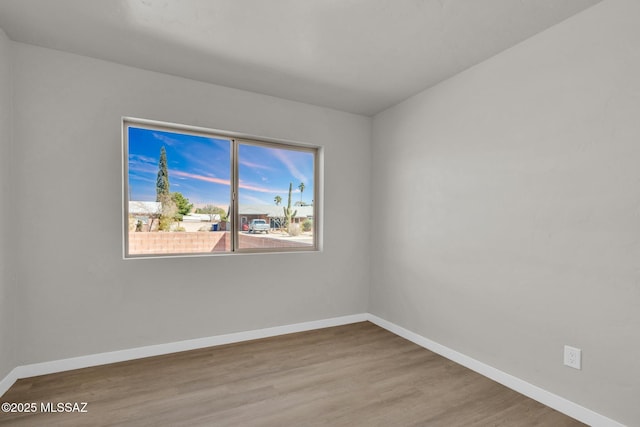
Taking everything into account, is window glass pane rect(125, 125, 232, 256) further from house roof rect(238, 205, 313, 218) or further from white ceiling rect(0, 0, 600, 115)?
white ceiling rect(0, 0, 600, 115)

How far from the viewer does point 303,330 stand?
3.58 meters

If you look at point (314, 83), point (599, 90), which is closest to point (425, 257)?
point (599, 90)

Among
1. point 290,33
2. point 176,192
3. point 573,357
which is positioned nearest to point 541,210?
point 573,357

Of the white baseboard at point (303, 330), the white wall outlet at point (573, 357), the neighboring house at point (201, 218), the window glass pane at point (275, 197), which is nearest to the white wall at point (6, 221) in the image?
the white baseboard at point (303, 330)

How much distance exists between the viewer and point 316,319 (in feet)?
12.1

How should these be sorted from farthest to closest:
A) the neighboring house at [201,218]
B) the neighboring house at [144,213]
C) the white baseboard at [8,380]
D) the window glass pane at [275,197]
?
the window glass pane at [275,197] < the neighboring house at [201,218] < the neighboring house at [144,213] < the white baseboard at [8,380]

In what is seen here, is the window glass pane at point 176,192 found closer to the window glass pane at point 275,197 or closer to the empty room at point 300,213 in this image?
the empty room at point 300,213

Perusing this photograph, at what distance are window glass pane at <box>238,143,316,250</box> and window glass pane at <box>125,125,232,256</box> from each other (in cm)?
19

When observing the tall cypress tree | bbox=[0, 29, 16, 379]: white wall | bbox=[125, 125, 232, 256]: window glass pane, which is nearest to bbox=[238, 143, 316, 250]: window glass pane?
bbox=[125, 125, 232, 256]: window glass pane

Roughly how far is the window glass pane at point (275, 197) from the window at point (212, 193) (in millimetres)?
11

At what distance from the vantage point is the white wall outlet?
2008mm

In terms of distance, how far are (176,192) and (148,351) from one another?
1487 millimetres

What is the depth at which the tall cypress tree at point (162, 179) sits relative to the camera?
10.0ft

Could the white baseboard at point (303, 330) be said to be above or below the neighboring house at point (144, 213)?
below
